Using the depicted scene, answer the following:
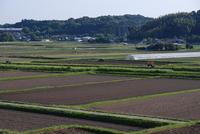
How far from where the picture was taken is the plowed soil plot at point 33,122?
16.9 meters

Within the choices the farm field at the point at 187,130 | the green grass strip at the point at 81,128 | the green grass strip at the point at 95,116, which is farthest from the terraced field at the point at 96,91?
the farm field at the point at 187,130

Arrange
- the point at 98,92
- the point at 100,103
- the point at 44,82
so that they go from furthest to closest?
the point at 44,82, the point at 98,92, the point at 100,103

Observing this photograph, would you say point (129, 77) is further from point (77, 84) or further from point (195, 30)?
point (195, 30)

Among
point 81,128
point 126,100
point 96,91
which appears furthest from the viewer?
point 96,91

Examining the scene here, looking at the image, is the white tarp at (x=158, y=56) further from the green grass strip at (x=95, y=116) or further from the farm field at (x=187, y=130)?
the farm field at (x=187, y=130)

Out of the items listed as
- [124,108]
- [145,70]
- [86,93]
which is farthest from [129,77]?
[124,108]

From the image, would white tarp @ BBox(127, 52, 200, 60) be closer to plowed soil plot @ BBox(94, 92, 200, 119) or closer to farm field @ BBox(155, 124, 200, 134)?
plowed soil plot @ BBox(94, 92, 200, 119)

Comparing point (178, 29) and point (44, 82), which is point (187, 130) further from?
point (178, 29)

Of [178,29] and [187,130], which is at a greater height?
[187,130]

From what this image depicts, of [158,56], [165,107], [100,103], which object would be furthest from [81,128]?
[158,56]

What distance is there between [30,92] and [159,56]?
40.2 meters

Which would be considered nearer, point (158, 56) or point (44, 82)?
point (44, 82)

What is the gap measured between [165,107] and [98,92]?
23.0ft

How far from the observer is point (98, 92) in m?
27.6
